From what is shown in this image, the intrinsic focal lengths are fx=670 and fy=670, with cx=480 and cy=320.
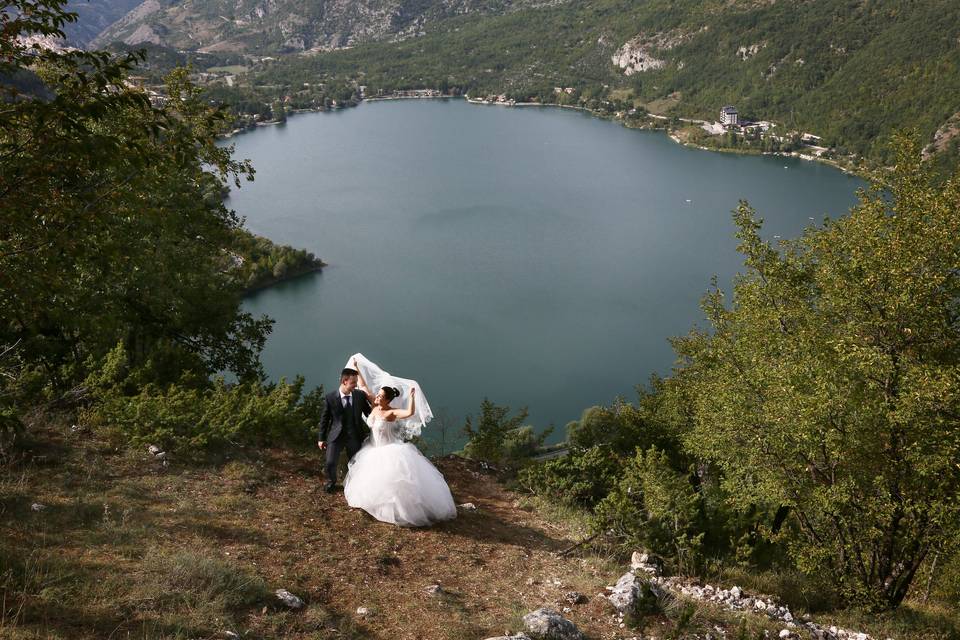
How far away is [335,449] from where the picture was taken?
6203mm

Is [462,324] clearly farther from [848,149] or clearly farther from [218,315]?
[848,149]

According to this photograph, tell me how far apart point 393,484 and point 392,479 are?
0.04 metres

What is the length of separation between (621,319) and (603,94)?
125 metres

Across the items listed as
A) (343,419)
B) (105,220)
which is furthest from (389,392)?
(105,220)

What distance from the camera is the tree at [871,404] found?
6121 mm

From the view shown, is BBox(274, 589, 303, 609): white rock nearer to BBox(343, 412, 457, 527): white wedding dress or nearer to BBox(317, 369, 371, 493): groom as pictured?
BBox(343, 412, 457, 527): white wedding dress

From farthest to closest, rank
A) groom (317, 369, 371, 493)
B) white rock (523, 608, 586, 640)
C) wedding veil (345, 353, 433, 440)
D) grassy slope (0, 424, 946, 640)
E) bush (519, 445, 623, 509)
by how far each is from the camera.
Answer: bush (519, 445, 623, 509) → wedding veil (345, 353, 433, 440) → groom (317, 369, 371, 493) → white rock (523, 608, 586, 640) → grassy slope (0, 424, 946, 640)

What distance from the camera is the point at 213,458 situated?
6.56m

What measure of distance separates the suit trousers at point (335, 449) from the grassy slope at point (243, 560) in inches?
8.0

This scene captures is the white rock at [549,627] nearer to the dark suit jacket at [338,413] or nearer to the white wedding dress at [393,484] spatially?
the white wedding dress at [393,484]

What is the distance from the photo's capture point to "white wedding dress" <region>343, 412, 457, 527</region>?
580cm

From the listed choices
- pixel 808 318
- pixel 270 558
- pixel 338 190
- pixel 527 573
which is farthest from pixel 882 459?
pixel 338 190

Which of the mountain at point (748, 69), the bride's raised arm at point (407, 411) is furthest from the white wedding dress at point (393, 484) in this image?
the mountain at point (748, 69)

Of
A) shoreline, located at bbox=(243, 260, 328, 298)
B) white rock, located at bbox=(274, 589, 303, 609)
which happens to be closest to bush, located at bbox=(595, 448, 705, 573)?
white rock, located at bbox=(274, 589, 303, 609)
